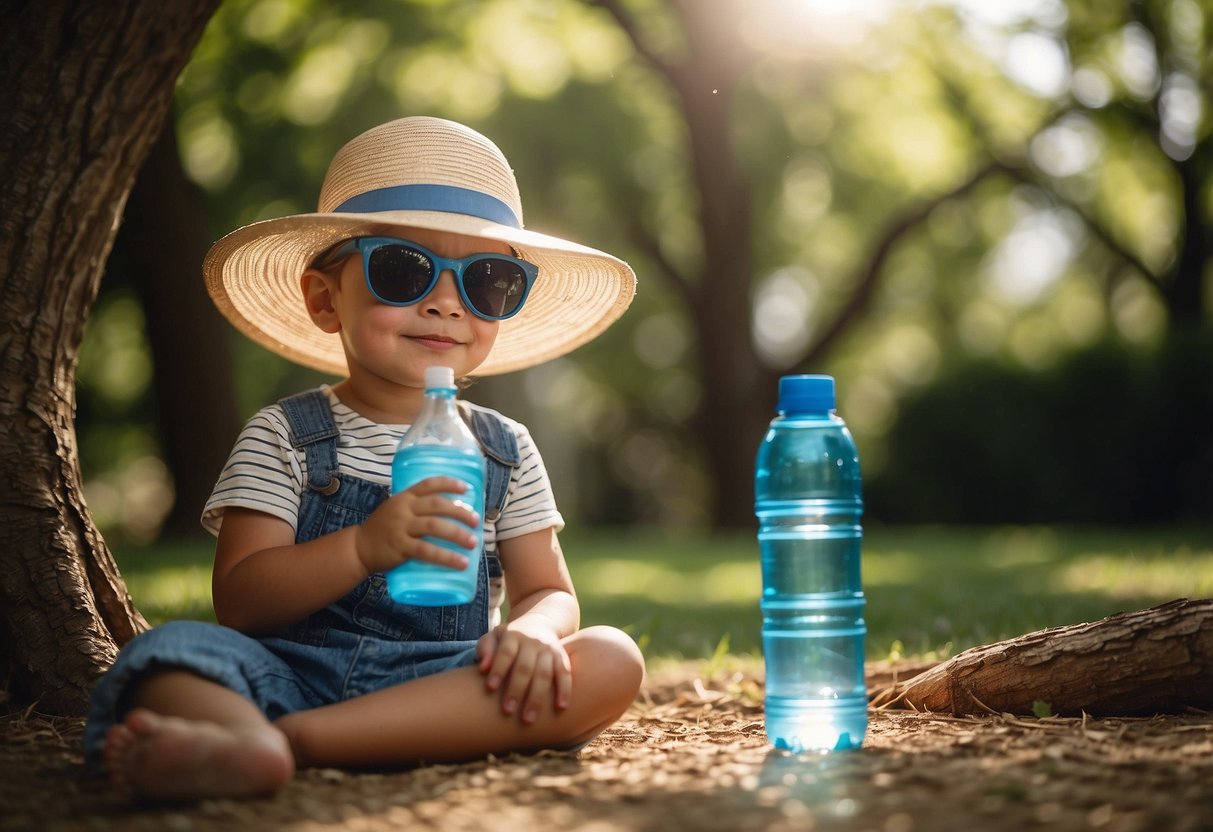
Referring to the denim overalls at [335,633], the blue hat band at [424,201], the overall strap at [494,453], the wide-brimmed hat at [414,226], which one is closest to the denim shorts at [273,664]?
Answer: the denim overalls at [335,633]

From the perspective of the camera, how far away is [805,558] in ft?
10.3

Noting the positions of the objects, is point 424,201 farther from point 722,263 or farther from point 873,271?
point 873,271

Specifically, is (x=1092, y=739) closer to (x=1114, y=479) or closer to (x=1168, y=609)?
(x=1168, y=609)

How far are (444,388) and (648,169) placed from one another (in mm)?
16627

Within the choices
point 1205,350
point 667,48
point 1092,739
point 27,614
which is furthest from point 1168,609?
point 667,48

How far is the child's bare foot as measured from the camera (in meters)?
2.24

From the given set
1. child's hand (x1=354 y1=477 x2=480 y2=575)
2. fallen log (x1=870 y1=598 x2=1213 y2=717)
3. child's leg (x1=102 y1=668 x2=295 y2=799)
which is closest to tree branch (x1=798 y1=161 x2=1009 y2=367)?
fallen log (x1=870 y1=598 x2=1213 y2=717)

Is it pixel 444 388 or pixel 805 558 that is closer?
pixel 444 388

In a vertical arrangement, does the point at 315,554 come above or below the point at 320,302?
below

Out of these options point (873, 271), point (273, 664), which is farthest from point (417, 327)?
point (873, 271)

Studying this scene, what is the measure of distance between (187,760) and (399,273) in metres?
1.34

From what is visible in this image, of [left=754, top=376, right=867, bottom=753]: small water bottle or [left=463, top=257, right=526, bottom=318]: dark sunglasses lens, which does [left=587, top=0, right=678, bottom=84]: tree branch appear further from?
[left=754, top=376, right=867, bottom=753]: small water bottle

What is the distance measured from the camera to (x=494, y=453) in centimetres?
327

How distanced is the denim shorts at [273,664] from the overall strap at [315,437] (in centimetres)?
39
